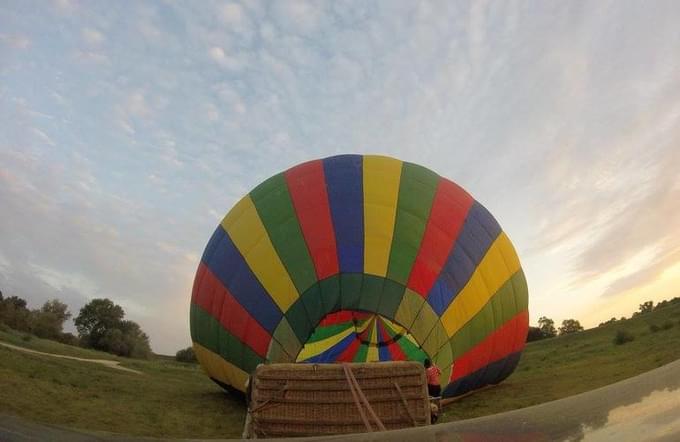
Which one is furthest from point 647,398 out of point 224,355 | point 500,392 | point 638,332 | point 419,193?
point 638,332

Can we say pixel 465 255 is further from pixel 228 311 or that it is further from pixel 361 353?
pixel 228 311

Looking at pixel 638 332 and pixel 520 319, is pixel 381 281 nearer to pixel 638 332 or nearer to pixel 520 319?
pixel 520 319

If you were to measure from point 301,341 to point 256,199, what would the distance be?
246 centimetres

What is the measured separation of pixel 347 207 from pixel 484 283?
2.11 meters

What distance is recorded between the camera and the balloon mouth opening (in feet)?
22.4

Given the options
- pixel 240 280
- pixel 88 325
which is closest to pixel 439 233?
pixel 240 280

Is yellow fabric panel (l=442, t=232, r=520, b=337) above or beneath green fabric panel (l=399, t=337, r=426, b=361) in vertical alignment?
above

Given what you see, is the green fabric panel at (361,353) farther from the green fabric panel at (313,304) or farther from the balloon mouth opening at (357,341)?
the green fabric panel at (313,304)

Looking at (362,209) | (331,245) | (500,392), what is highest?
(362,209)

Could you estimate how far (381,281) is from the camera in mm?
6320

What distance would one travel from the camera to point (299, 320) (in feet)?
20.6

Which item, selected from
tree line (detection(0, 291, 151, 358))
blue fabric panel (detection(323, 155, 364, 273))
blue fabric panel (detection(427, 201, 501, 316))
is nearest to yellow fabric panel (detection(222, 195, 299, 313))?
blue fabric panel (detection(323, 155, 364, 273))

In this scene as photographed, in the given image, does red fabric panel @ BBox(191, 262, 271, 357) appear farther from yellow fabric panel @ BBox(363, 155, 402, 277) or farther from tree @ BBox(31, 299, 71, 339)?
tree @ BBox(31, 299, 71, 339)

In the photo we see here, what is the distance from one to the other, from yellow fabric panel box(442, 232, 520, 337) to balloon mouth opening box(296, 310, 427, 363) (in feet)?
2.08
